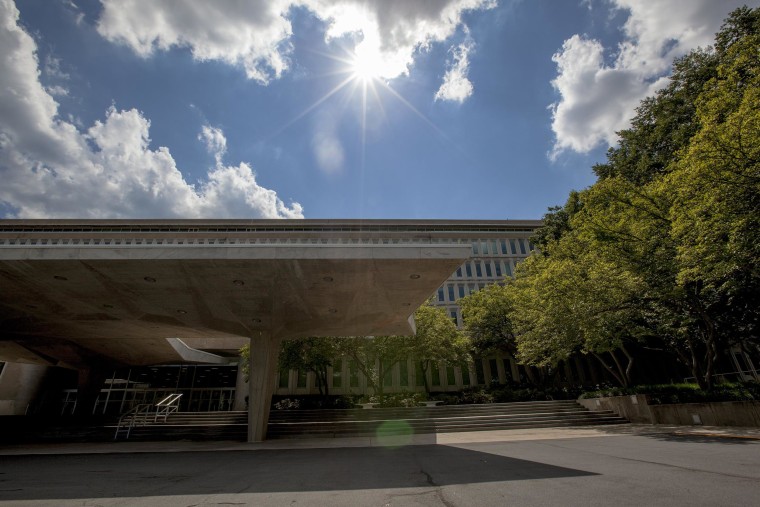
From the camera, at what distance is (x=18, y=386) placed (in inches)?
1207

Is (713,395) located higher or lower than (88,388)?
lower

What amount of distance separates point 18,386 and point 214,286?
32.1 metres

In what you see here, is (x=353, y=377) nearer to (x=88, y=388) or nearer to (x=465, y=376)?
(x=465, y=376)

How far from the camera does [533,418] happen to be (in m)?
19.2

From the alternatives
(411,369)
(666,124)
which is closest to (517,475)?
(666,124)

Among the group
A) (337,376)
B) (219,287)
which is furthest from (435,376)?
(219,287)

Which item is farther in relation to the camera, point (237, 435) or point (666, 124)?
point (666, 124)

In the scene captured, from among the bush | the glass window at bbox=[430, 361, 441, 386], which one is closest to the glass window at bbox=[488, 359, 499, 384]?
the glass window at bbox=[430, 361, 441, 386]

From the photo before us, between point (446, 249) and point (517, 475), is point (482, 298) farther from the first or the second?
point (517, 475)

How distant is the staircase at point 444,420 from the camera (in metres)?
18.3

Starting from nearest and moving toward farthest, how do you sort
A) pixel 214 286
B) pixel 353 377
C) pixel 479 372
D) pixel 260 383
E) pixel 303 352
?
pixel 214 286 → pixel 260 383 → pixel 303 352 → pixel 353 377 → pixel 479 372

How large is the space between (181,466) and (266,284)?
6066 mm

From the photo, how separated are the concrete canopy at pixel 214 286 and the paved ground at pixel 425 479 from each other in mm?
5586

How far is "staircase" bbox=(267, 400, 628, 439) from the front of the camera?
18.3m
